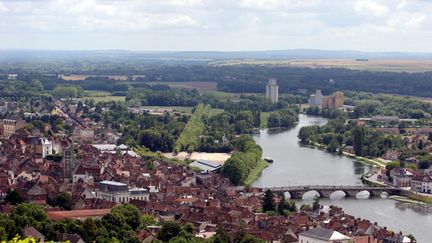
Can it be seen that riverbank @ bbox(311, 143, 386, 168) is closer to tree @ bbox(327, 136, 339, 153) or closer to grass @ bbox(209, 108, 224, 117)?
tree @ bbox(327, 136, 339, 153)

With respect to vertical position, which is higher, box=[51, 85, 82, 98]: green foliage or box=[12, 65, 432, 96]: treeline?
box=[51, 85, 82, 98]: green foliage

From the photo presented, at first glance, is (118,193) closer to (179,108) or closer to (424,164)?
(424,164)

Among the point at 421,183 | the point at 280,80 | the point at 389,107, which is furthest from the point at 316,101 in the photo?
the point at 421,183

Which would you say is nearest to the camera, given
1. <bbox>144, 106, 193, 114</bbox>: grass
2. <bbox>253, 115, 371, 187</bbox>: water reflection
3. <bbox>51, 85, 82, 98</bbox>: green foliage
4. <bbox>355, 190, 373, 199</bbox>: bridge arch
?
<bbox>355, 190, 373, 199</bbox>: bridge arch

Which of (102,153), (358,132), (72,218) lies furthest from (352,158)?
(72,218)

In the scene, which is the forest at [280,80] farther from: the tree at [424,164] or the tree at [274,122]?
the tree at [424,164]

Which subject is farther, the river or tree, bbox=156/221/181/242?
the river

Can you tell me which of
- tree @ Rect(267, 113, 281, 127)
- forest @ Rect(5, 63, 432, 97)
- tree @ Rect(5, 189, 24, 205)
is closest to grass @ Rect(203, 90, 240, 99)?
forest @ Rect(5, 63, 432, 97)
